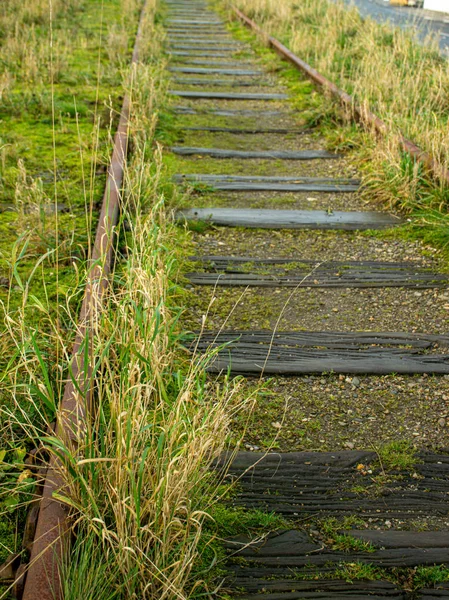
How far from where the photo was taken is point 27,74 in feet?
24.2

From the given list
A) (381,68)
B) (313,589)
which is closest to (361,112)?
(381,68)

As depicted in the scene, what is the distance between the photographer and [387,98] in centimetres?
667

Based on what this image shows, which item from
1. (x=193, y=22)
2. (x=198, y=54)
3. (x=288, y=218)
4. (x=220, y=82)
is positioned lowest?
(x=288, y=218)

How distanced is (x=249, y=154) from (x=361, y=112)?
1010 millimetres

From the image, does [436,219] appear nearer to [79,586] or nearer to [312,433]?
[312,433]

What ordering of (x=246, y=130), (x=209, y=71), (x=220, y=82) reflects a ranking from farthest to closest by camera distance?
1. (x=209, y=71)
2. (x=220, y=82)
3. (x=246, y=130)

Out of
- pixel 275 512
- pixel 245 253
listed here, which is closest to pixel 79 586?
pixel 275 512

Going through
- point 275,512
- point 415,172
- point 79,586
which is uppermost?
point 415,172

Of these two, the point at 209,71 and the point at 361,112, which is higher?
the point at 361,112

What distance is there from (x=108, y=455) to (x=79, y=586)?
45cm

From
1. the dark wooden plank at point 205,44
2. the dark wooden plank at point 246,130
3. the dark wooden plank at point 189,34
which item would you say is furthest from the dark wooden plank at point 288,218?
the dark wooden plank at point 189,34

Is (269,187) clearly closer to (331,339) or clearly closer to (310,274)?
(310,274)

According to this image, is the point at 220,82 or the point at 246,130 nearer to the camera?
the point at 246,130

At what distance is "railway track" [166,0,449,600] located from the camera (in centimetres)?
215
